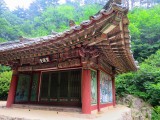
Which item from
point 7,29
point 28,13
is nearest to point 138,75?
point 7,29

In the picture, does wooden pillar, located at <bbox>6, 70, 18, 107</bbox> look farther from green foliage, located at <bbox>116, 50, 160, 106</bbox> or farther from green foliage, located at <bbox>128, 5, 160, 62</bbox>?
green foliage, located at <bbox>128, 5, 160, 62</bbox>

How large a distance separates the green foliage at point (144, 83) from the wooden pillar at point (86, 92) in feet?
31.0

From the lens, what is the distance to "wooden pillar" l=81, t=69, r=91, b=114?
5.50 m

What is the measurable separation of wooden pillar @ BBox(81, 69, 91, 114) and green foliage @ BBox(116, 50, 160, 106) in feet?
31.0

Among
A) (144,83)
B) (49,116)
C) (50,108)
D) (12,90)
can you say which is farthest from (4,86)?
(144,83)

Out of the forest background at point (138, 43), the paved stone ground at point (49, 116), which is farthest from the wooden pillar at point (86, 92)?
the forest background at point (138, 43)

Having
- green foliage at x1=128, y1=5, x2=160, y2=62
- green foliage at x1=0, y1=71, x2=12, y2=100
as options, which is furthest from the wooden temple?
green foliage at x1=128, y1=5, x2=160, y2=62

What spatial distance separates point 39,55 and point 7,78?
9.40 meters

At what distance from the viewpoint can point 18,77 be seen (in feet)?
26.8

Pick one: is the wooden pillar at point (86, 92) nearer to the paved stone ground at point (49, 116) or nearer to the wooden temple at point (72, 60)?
the wooden temple at point (72, 60)

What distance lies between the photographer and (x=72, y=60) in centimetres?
624

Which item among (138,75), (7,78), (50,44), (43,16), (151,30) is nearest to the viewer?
(50,44)

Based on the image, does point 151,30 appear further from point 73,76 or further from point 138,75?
point 73,76

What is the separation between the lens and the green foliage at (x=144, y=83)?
13.6m
